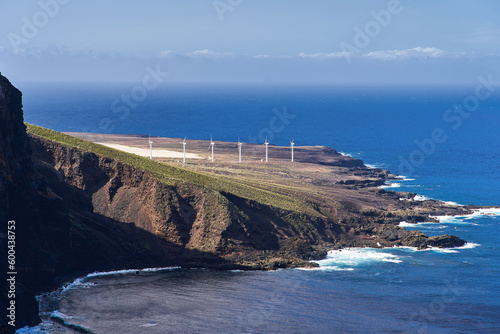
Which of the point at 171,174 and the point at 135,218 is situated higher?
the point at 171,174

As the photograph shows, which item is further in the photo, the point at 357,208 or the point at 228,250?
the point at 357,208

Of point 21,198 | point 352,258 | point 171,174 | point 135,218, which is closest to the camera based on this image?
point 21,198

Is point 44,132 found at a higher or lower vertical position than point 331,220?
higher

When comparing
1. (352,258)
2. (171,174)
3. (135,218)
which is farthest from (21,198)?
(352,258)

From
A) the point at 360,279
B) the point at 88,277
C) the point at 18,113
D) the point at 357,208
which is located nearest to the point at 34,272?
the point at 88,277

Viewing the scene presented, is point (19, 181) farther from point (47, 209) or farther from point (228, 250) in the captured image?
point (228, 250)

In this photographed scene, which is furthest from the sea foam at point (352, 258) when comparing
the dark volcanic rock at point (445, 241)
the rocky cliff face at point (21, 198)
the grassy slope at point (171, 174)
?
the rocky cliff face at point (21, 198)

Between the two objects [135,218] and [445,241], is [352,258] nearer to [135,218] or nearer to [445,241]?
[445,241]

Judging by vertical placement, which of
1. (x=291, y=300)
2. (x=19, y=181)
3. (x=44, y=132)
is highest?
(x=44, y=132)

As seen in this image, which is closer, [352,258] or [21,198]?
[21,198]

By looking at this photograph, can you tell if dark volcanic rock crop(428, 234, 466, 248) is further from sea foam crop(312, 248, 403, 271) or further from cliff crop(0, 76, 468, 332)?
sea foam crop(312, 248, 403, 271)

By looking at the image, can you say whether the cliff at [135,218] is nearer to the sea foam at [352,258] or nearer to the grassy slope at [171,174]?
the grassy slope at [171,174]
